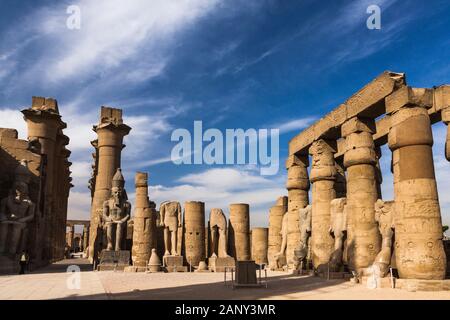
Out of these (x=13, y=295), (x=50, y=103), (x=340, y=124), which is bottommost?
(x=13, y=295)

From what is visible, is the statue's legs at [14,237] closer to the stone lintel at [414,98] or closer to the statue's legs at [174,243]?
the statue's legs at [174,243]

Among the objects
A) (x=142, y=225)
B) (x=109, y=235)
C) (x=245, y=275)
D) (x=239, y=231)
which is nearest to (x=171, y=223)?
(x=142, y=225)

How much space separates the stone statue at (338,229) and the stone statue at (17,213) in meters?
12.1

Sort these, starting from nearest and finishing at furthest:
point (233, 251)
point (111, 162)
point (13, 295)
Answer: point (13, 295)
point (233, 251)
point (111, 162)

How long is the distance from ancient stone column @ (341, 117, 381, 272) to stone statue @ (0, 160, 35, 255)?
12.7 metres

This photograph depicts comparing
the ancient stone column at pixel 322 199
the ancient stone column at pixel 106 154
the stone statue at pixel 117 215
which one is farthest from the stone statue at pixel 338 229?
the ancient stone column at pixel 106 154

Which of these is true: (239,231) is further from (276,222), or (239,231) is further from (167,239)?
(167,239)

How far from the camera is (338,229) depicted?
14.6m

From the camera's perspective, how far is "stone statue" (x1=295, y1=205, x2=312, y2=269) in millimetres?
17625

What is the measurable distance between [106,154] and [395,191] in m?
23.7

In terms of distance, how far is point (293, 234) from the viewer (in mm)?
18891

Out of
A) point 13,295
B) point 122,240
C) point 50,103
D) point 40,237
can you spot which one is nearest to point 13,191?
point 40,237
